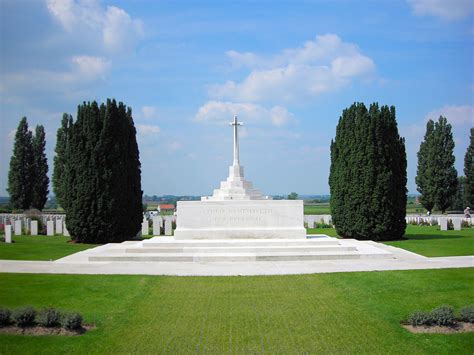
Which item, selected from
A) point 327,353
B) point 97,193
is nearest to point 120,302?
point 327,353

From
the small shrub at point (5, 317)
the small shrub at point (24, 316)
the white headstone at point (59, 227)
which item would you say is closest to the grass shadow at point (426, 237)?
the white headstone at point (59, 227)

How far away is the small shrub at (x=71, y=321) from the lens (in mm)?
9156

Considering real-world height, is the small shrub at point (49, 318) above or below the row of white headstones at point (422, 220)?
below

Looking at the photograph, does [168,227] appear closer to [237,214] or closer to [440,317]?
[237,214]

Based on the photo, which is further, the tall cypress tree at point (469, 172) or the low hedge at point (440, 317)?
the tall cypress tree at point (469, 172)

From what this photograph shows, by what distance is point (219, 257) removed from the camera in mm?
17312

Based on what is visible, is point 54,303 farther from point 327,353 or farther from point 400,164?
point 400,164

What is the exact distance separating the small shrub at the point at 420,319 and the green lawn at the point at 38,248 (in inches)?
509

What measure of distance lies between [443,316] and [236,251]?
9498 mm

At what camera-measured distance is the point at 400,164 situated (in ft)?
82.4

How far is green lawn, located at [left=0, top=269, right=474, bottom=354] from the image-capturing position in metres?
8.62

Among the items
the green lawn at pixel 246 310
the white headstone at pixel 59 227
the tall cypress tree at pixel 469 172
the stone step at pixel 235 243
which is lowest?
the green lawn at pixel 246 310

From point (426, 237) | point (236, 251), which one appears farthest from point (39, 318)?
point (426, 237)

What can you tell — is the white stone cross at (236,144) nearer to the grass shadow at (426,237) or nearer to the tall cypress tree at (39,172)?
the grass shadow at (426,237)
